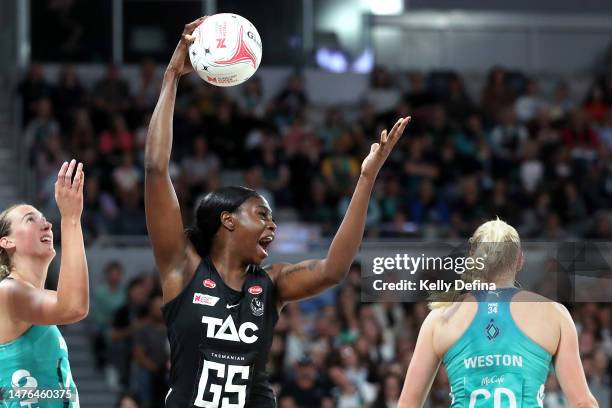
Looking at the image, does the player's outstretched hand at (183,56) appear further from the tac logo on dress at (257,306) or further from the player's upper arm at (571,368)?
the player's upper arm at (571,368)

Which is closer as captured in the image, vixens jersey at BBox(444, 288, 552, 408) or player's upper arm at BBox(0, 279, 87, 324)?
vixens jersey at BBox(444, 288, 552, 408)

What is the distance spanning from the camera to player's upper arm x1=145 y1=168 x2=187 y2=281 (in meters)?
5.26

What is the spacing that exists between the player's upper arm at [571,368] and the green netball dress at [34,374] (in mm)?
2324

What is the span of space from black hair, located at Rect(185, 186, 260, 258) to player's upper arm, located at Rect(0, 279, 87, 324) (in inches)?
27.8

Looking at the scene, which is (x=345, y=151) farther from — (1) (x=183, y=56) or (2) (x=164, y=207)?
(2) (x=164, y=207)

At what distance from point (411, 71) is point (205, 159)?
4.46m

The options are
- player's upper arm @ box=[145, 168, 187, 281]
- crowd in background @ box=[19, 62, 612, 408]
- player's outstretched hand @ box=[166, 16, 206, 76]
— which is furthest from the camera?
crowd in background @ box=[19, 62, 612, 408]

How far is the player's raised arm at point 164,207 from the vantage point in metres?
5.27

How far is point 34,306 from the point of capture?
5.24 metres

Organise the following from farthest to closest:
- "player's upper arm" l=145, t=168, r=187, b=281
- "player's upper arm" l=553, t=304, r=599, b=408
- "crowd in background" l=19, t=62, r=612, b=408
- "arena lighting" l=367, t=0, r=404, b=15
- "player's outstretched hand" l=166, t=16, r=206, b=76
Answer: "arena lighting" l=367, t=0, r=404, b=15, "crowd in background" l=19, t=62, r=612, b=408, "player's outstretched hand" l=166, t=16, r=206, b=76, "player's upper arm" l=145, t=168, r=187, b=281, "player's upper arm" l=553, t=304, r=599, b=408

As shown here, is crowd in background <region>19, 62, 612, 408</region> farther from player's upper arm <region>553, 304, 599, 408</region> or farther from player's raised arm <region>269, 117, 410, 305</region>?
player's upper arm <region>553, 304, 599, 408</region>

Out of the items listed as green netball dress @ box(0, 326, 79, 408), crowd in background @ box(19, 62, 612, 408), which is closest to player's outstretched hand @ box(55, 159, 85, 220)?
green netball dress @ box(0, 326, 79, 408)

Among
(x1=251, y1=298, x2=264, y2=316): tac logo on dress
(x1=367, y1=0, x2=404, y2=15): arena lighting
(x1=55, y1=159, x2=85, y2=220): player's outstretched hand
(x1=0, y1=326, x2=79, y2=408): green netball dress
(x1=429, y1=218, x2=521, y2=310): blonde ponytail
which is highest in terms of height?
(x1=367, y1=0, x2=404, y2=15): arena lighting

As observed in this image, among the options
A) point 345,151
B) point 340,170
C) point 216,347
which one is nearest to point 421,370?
point 216,347
